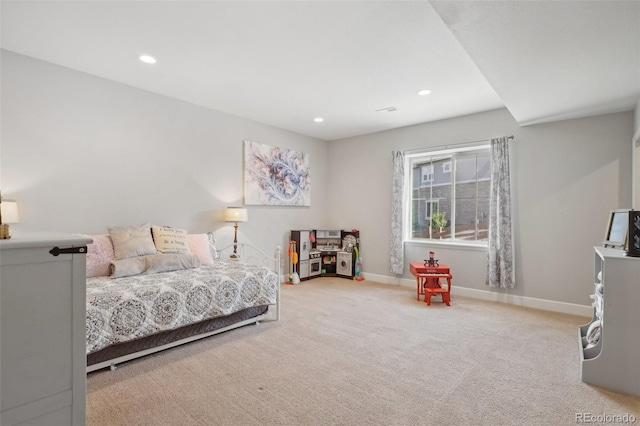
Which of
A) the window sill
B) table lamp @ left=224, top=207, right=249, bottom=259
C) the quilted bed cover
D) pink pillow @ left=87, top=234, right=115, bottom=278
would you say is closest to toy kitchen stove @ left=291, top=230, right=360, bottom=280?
the window sill

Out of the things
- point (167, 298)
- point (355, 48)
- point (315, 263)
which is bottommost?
point (315, 263)

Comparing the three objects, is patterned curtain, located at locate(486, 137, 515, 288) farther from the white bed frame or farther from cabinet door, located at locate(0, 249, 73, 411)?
cabinet door, located at locate(0, 249, 73, 411)

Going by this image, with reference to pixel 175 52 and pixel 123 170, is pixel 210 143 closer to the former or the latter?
pixel 123 170

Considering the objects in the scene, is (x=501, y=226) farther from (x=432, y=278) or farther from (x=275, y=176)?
(x=275, y=176)

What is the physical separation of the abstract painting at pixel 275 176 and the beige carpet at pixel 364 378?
2182mm

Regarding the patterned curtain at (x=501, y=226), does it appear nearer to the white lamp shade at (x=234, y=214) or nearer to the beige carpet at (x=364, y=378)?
the beige carpet at (x=364, y=378)

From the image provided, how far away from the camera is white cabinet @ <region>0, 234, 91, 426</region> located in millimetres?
932

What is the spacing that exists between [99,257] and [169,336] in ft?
3.56

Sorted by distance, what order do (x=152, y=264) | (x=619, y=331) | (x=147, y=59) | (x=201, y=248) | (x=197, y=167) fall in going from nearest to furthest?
1. (x=619, y=331)
2. (x=147, y=59)
3. (x=152, y=264)
4. (x=201, y=248)
5. (x=197, y=167)

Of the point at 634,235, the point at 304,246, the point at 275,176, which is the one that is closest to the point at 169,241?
the point at 275,176

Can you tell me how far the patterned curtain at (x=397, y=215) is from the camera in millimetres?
5141

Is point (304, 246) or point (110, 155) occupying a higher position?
point (110, 155)

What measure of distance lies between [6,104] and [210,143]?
2035 mm

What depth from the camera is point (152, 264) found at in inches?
120
